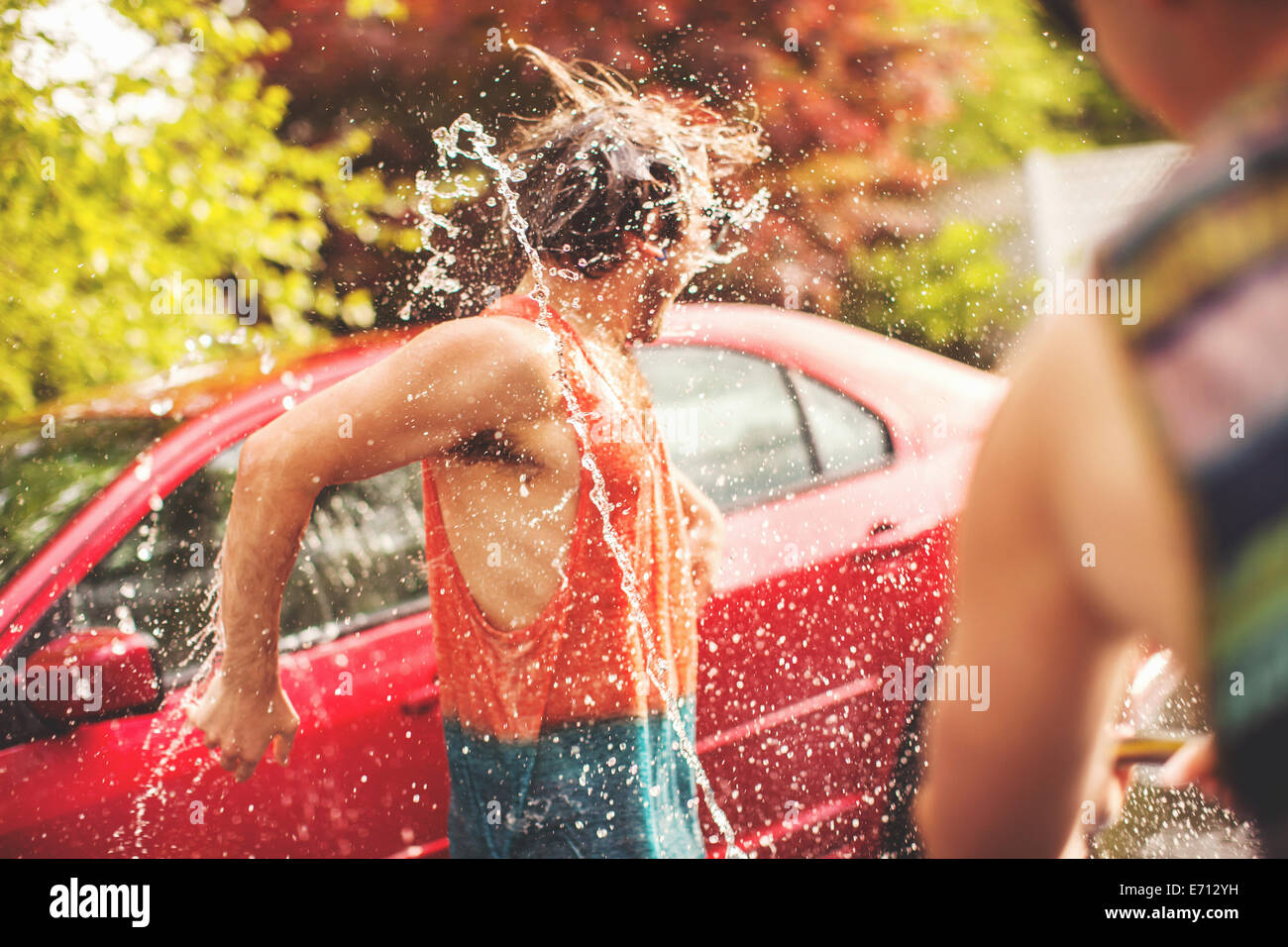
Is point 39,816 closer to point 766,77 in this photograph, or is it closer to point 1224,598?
point 1224,598

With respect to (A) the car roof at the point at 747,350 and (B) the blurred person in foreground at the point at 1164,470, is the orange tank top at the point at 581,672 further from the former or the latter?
(B) the blurred person in foreground at the point at 1164,470

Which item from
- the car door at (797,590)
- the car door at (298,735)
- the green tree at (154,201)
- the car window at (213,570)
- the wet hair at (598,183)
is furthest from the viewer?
the green tree at (154,201)

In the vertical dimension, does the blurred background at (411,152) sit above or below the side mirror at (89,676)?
above

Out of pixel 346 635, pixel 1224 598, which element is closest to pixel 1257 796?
pixel 1224 598

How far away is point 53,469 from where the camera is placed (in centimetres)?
200

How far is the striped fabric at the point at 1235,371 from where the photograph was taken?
0.40 metres

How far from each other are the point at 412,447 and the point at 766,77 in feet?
7.22

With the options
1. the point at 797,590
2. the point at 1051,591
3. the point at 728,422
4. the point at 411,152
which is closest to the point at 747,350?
the point at 728,422

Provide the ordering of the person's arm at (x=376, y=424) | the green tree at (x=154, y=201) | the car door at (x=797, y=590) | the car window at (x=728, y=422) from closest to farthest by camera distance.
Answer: the person's arm at (x=376, y=424)
the car door at (x=797, y=590)
the car window at (x=728, y=422)
the green tree at (x=154, y=201)

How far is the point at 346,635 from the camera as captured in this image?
1885mm

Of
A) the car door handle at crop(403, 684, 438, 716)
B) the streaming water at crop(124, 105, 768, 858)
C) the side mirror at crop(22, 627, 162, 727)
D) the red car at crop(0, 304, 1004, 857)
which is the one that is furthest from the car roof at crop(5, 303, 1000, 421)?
the car door handle at crop(403, 684, 438, 716)

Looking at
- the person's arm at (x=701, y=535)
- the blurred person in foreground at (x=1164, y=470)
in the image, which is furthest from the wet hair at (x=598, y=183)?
the blurred person in foreground at (x=1164, y=470)

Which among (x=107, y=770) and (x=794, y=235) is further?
(x=794, y=235)
